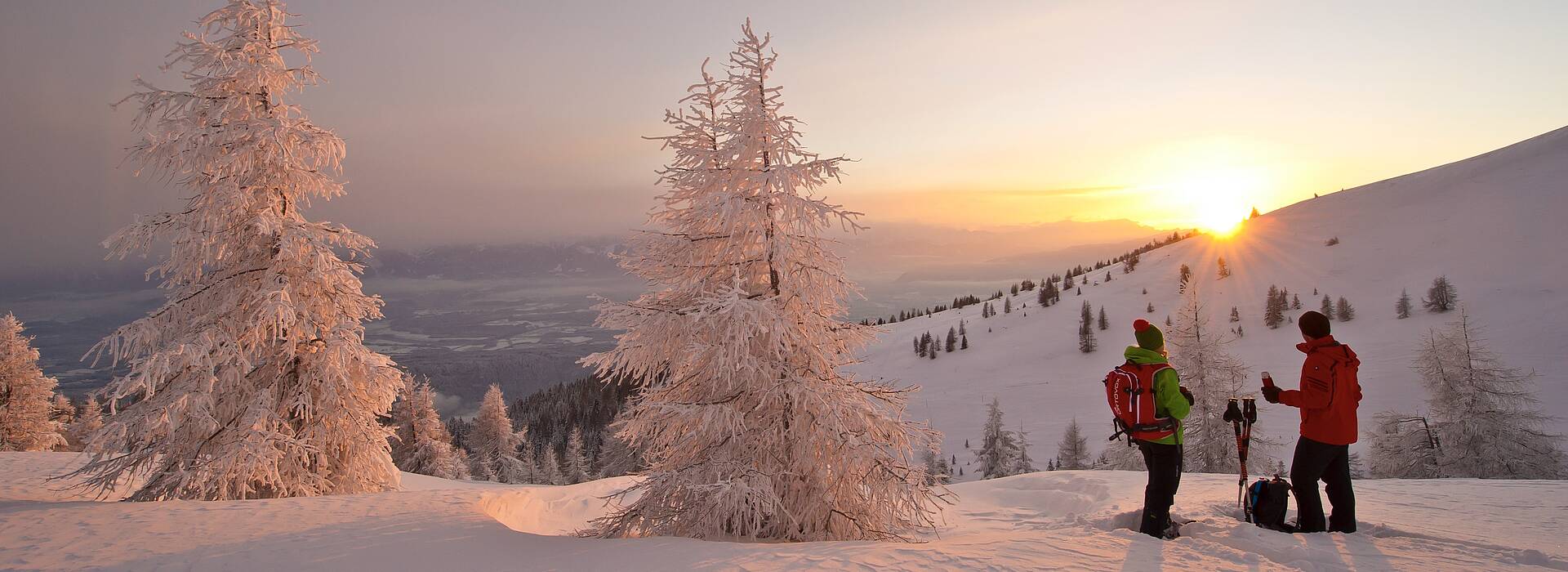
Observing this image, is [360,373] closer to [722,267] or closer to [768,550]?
[722,267]

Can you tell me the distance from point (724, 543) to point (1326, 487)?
5.91m

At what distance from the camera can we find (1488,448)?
751 inches

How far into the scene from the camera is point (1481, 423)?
1931cm

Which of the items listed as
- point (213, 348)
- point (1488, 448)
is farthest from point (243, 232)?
point (1488, 448)

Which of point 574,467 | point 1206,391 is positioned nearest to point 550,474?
point 574,467

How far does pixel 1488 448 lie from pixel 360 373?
98.3 ft

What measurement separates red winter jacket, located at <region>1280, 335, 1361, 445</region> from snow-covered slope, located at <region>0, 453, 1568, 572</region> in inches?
38.5

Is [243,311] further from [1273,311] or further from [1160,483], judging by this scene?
[1273,311]

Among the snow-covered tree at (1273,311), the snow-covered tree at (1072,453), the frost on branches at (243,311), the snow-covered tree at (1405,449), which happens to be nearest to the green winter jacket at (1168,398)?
the frost on branches at (243,311)

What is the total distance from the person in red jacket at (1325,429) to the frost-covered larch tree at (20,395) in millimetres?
35624

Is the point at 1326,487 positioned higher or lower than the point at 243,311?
lower

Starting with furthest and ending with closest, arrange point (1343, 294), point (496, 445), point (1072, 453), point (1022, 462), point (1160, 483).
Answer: point (1343, 294) < point (496, 445) < point (1022, 462) < point (1072, 453) < point (1160, 483)

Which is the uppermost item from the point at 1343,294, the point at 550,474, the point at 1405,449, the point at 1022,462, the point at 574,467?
the point at 1343,294

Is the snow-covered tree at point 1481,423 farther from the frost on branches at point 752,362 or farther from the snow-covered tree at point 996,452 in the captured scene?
the frost on branches at point 752,362
